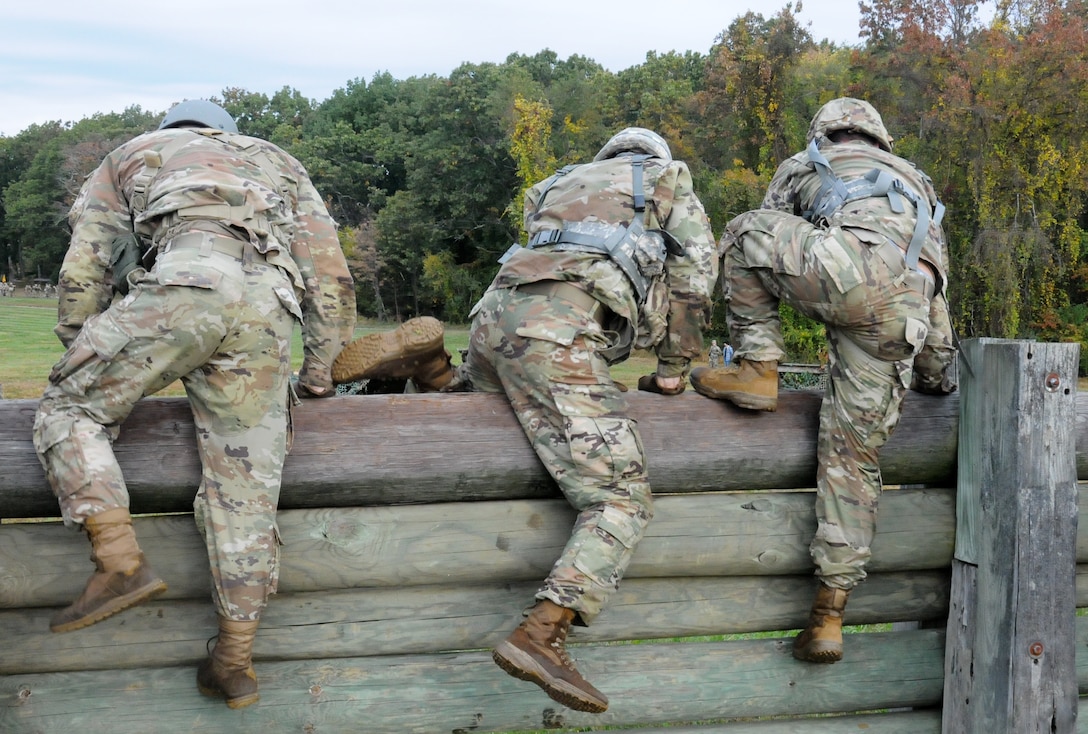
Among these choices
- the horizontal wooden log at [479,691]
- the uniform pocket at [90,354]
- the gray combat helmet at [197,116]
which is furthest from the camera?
the gray combat helmet at [197,116]

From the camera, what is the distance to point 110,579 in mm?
3490

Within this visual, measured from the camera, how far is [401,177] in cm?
5503

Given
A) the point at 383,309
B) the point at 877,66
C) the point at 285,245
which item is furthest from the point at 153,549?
the point at 383,309

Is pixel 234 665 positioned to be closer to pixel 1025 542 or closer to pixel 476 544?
pixel 476 544

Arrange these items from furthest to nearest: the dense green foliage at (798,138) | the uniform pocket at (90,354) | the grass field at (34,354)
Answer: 1. the dense green foliage at (798,138)
2. the grass field at (34,354)
3. the uniform pocket at (90,354)

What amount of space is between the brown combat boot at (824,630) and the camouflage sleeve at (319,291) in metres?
2.38

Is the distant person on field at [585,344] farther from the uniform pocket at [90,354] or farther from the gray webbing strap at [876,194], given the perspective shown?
the uniform pocket at [90,354]

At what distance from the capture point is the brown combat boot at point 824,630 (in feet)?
14.0

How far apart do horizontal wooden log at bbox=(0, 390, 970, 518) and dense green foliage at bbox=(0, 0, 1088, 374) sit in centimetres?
2288

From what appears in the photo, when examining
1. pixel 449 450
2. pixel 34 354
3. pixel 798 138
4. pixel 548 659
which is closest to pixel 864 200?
pixel 449 450

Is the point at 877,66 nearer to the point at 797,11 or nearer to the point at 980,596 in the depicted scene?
the point at 797,11

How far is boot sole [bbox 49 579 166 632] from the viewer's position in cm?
343

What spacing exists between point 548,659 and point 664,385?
1427 millimetres

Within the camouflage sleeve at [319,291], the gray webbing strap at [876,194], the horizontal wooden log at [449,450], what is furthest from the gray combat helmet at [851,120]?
the camouflage sleeve at [319,291]
